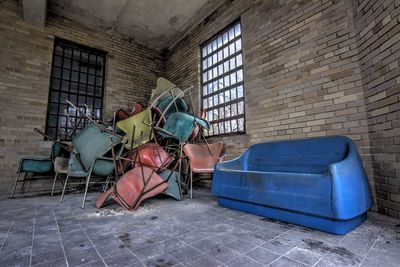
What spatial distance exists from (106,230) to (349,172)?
2143 mm

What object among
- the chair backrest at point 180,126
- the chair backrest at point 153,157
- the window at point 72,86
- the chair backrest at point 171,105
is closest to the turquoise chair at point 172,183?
the chair backrest at point 153,157

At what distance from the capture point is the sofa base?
1695 millimetres

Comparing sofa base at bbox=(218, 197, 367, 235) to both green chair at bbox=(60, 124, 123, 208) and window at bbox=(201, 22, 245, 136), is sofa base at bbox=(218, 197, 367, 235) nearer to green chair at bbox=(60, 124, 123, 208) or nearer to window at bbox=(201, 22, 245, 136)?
window at bbox=(201, 22, 245, 136)

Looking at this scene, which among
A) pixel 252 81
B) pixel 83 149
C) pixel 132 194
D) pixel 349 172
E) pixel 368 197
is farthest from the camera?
pixel 252 81

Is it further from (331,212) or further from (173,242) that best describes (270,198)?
(173,242)

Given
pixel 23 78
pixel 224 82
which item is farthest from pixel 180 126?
pixel 23 78

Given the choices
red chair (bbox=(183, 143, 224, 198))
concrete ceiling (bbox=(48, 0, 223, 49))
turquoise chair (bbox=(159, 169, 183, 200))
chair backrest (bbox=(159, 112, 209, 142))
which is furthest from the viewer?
concrete ceiling (bbox=(48, 0, 223, 49))

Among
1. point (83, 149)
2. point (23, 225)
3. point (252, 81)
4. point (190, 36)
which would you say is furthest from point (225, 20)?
point (23, 225)

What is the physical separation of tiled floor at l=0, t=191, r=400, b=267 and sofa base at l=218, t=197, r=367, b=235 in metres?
0.06

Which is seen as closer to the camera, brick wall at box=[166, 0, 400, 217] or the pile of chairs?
brick wall at box=[166, 0, 400, 217]

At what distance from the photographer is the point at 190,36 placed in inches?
214

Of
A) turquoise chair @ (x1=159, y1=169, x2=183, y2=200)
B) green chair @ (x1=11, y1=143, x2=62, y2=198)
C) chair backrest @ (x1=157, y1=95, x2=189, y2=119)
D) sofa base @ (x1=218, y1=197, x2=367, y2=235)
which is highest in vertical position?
chair backrest @ (x1=157, y1=95, x2=189, y2=119)

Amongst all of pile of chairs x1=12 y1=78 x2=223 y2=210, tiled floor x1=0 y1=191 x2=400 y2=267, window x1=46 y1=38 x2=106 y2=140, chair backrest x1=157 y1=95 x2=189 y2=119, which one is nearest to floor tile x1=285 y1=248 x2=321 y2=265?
tiled floor x1=0 y1=191 x2=400 y2=267

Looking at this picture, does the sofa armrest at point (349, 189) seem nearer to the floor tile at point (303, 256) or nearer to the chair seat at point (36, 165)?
the floor tile at point (303, 256)
